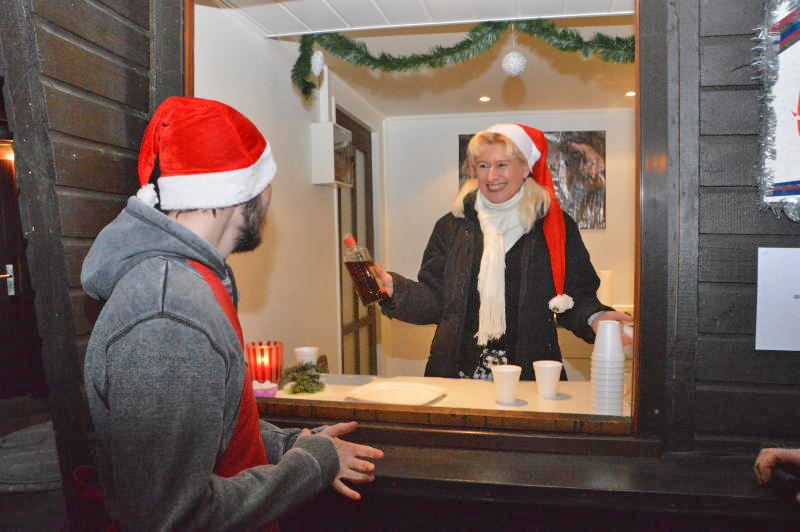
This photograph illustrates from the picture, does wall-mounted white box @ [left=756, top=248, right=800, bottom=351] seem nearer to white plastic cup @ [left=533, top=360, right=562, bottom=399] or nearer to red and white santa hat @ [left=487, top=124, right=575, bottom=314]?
white plastic cup @ [left=533, top=360, right=562, bottom=399]

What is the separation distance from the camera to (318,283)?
264cm

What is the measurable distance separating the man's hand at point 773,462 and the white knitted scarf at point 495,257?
1.02 meters

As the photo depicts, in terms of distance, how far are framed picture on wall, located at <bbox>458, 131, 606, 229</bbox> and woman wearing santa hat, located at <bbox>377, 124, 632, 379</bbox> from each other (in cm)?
121

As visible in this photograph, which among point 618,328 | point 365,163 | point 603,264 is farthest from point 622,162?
point 618,328

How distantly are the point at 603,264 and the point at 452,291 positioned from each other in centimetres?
158

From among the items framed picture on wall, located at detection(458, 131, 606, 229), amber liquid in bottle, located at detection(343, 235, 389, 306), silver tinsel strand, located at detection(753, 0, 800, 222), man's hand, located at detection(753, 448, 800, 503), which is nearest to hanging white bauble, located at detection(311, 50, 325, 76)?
amber liquid in bottle, located at detection(343, 235, 389, 306)

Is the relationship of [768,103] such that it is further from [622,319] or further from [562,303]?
[562,303]

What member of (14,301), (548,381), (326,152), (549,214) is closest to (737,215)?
(548,381)

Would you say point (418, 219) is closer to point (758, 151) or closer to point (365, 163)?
point (365, 163)

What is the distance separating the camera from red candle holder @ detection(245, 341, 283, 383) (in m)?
1.62

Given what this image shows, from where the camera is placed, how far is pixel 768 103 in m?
1.08

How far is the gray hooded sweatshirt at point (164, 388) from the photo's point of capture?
0.73 m

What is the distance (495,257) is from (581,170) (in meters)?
1.56

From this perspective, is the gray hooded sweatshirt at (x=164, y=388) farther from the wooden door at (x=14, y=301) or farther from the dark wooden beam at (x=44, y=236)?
the wooden door at (x=14, y=301)
